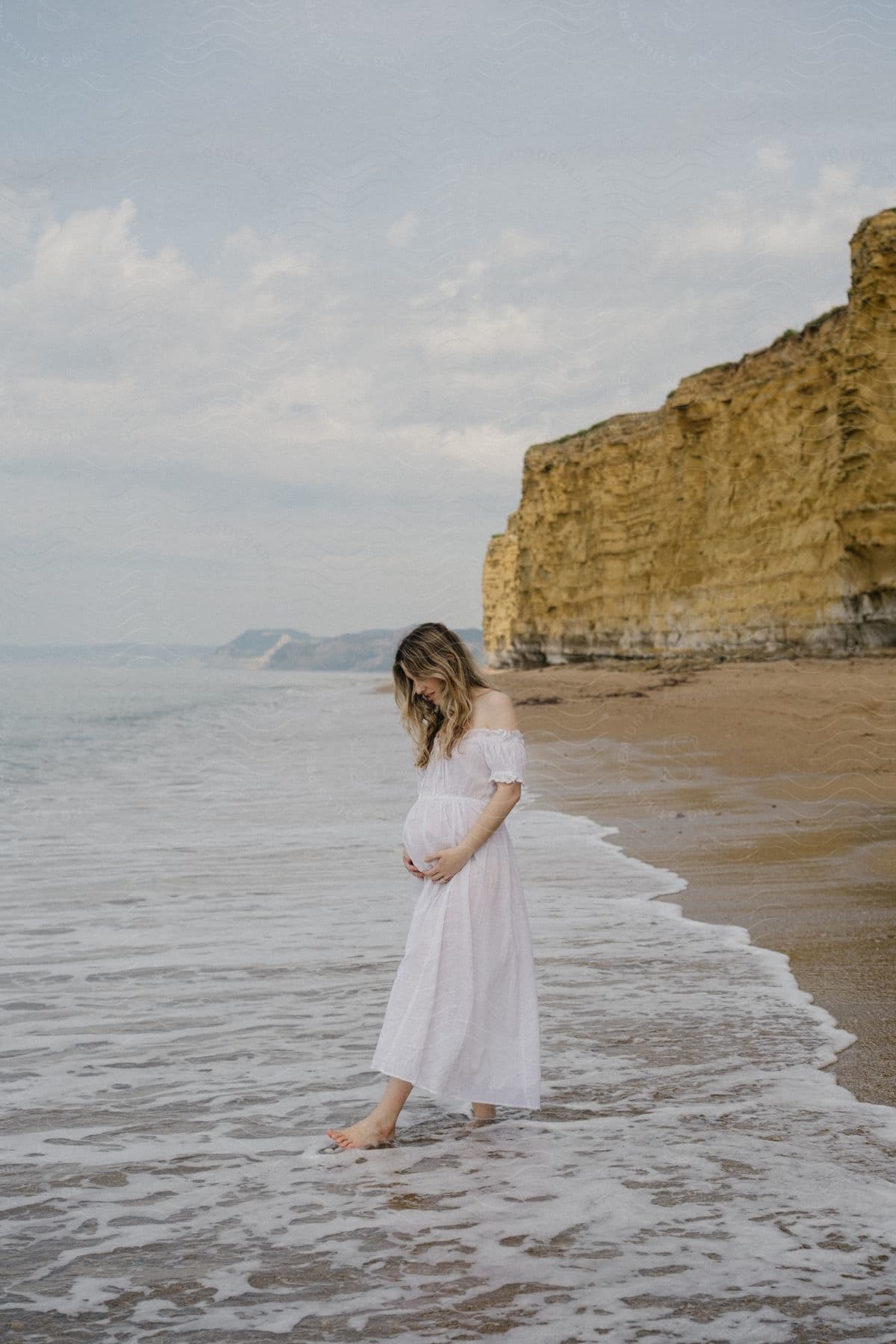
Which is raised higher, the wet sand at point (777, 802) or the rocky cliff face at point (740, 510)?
the rocky cliff face at point (740, 510)

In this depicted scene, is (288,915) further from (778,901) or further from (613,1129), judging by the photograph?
(613,1129)

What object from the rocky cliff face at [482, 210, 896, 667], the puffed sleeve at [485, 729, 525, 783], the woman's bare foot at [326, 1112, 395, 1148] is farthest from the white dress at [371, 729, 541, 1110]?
the rocky cliff face at [482, 210, 896, 667]

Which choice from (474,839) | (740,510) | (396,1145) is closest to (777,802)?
(474,839)

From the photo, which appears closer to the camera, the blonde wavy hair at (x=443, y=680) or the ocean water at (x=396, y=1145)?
the ocean water at (x=396, y=1145)

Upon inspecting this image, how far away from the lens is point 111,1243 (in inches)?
98.5

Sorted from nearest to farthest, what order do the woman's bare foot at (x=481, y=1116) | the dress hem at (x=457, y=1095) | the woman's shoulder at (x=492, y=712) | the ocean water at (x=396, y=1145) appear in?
the ocean water at (x=396, y=1145) < the dress hem at (x=457, y=1095) < the woman's bare foot at (x=481, y=1116) < the woman's shoulder at (x=492, y=712)

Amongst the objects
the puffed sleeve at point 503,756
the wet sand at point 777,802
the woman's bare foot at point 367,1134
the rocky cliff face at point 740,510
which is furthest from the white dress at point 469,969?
the rocky cliff face at point 740,510

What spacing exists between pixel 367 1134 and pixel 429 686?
1.29 meters

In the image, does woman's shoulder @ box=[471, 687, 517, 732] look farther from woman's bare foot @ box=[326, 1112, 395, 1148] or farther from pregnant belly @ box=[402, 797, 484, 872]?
woman's bare foot @ box=[326, 1112, 395, 1148]

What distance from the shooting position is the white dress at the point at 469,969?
324cm

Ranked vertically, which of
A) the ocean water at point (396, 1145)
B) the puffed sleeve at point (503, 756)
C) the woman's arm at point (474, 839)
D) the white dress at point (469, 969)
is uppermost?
the puffed sleeve at point (503, 756)

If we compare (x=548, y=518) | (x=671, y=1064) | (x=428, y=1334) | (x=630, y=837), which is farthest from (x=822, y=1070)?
(x=548, y=518)

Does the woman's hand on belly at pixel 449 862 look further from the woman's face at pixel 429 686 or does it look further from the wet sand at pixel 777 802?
the wet sand at pixel 777 802

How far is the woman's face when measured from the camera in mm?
3514
